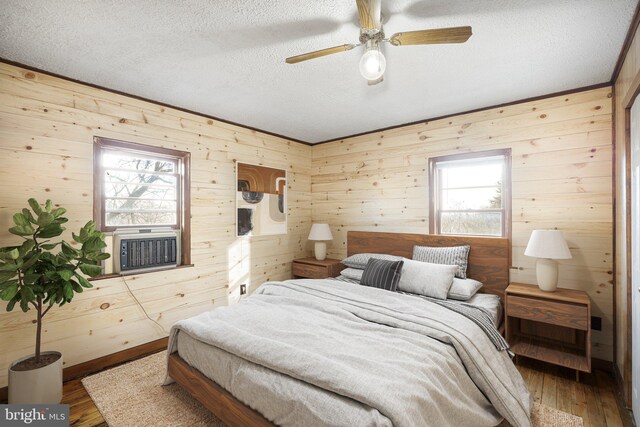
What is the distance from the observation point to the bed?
1.30 meters

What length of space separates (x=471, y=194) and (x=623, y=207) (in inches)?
51.2

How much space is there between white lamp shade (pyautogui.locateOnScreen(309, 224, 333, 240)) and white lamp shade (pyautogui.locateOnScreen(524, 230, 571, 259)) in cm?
232

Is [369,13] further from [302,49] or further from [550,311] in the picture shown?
[550,311]

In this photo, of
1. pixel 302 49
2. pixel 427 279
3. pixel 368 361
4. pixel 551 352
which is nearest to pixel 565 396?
pixel 551 352

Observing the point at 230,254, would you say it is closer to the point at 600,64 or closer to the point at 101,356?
the point at 101,356

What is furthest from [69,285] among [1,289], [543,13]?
[543,13]

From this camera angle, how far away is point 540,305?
Answer: 2451mm

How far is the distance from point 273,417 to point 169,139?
274 cm

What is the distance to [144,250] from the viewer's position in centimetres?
286

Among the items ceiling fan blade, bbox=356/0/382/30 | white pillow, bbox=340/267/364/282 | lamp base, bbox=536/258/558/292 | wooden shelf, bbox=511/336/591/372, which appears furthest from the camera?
white pillow, bbox=340/267/364/282

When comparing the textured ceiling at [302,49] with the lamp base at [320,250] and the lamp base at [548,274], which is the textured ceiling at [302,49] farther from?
the lamp base at [320,250]

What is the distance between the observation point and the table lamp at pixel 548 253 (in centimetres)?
246

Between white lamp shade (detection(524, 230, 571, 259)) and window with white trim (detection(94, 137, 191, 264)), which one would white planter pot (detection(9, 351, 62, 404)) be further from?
white lamp shade (detection(524, 230, 571, 259))

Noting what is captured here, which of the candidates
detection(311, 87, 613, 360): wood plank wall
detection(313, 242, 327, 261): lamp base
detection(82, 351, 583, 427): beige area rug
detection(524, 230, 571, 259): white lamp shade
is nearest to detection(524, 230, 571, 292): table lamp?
detection(524, 230, 571, 259): white lamp shade
